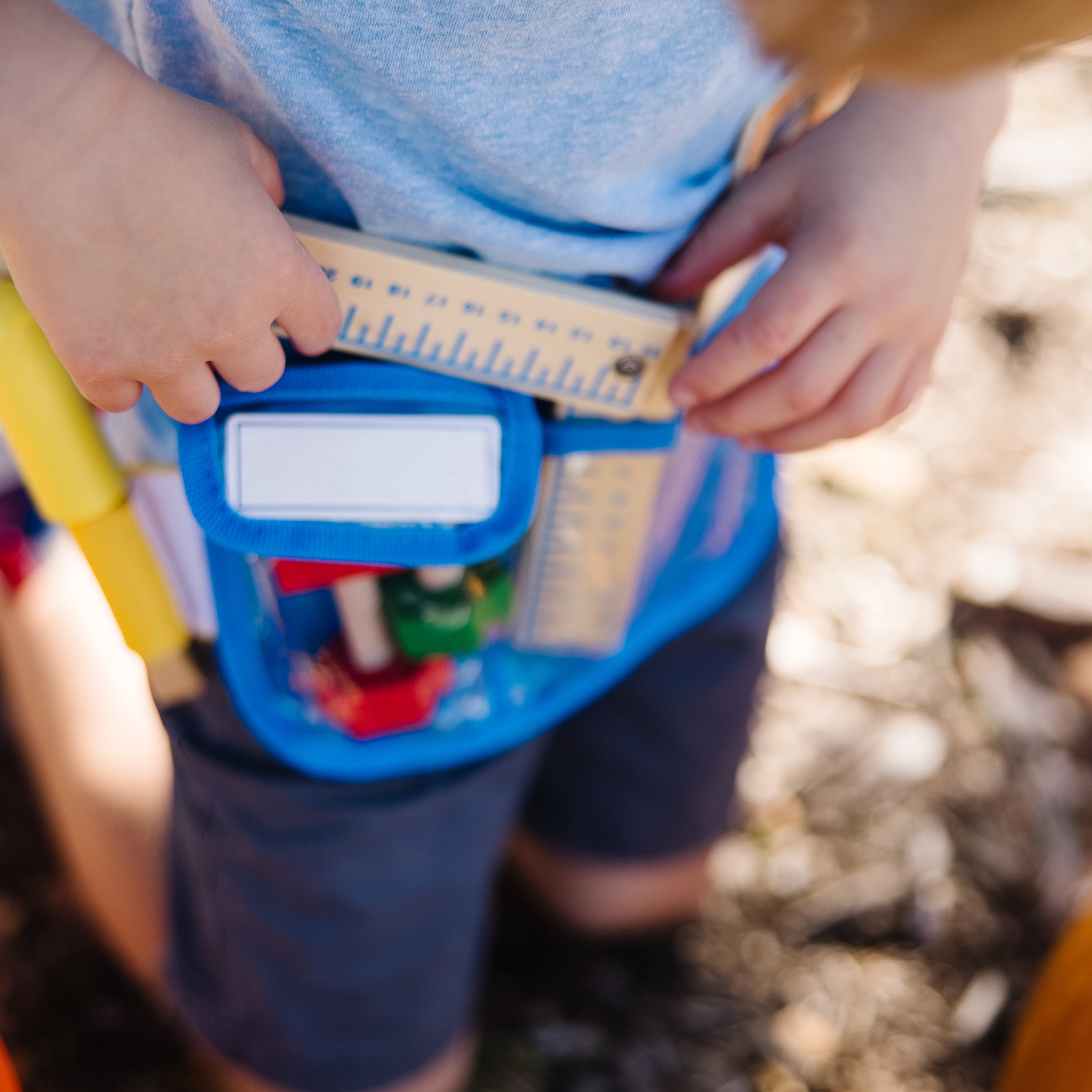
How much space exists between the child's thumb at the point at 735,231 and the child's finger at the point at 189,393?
0.78 feet

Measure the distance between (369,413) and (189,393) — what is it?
81mm

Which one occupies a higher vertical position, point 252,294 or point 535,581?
point 252,294

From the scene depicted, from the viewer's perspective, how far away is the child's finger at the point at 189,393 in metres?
0.36

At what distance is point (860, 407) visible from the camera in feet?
1.58

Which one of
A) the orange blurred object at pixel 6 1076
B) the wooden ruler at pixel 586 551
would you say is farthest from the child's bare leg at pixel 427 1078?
the wooden ruler at pixel 586 551

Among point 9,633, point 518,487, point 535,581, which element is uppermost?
point 518,487

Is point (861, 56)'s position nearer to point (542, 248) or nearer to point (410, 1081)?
point (542, 248)

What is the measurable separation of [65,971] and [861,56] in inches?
41.6

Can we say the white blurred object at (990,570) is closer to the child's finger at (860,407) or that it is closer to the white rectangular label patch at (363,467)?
the child's finger at (860,407)

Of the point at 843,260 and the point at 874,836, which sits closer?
the point at 843,260

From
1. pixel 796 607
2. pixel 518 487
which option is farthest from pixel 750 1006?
pixel 518 487

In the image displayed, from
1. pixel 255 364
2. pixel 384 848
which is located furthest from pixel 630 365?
pixel 384 848

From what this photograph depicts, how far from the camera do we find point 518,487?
1.39ft

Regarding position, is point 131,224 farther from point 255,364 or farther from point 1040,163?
point 1040,163
